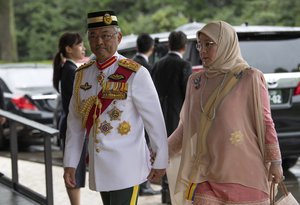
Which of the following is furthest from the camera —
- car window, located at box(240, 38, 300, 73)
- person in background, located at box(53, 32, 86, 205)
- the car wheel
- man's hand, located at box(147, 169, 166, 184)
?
the car wheel

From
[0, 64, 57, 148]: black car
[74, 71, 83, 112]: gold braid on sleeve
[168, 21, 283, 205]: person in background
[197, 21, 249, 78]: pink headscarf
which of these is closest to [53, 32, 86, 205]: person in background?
[74, 71, 83, 112]: gold braid on sleeve

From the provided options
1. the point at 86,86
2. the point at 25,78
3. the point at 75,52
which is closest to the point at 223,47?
the point at 86,86

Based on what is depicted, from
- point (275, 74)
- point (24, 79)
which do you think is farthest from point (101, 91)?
point (24, 79)

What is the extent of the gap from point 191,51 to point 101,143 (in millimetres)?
4824

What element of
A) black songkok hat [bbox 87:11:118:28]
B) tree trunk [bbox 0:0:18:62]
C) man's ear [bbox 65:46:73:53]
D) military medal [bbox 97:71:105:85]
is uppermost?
black songkok hat [bbox 87:11:118:28]

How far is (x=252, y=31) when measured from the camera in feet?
29.0

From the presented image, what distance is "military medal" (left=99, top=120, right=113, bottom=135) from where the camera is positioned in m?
4.51

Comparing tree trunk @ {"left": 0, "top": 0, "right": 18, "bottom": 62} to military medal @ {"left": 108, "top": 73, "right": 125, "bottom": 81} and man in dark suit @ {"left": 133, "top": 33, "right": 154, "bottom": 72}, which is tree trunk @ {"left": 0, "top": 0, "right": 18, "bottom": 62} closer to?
man in dark suit @ {"left": 133, "top": 33, "right": 154, "bottom": 72}

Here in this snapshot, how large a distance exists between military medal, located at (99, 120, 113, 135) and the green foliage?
23989 mm

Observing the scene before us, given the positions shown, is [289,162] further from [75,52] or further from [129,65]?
[129,65]

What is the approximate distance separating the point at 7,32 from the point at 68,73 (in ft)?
82.3

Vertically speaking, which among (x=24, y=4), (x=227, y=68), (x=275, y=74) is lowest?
(x=24, y=4)

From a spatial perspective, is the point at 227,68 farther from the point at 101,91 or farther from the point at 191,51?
the point at 191,51

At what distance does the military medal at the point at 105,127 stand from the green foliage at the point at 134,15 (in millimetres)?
23989
